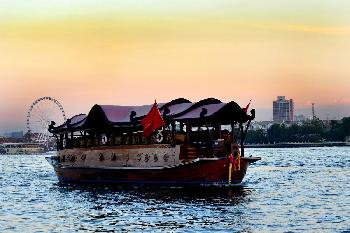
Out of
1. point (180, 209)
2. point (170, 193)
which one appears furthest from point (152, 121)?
point (180, 209)

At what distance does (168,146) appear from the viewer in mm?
54000

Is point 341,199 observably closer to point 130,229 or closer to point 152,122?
point 152,122

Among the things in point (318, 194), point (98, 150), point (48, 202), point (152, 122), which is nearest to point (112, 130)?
point (98, 150)

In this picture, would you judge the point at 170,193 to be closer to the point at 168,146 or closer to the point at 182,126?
the point at 168,146

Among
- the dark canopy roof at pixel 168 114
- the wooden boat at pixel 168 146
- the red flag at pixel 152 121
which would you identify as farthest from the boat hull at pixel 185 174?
the dark canopy roof at pixel 168 114

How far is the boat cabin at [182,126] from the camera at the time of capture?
53000mm

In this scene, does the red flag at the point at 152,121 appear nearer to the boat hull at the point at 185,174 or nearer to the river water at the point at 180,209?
the boat hull at the point at 185,174

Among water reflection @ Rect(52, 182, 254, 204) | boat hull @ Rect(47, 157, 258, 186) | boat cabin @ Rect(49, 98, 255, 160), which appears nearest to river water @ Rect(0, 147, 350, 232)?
water reflection @ Rect(52, 182, 254, 204)

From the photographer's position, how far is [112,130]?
60656mm

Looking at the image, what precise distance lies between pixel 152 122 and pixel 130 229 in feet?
68.9

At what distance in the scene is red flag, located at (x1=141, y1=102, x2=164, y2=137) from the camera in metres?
53.0

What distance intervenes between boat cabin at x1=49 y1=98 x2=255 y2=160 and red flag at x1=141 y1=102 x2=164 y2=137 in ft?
4.13

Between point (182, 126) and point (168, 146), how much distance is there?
3.69m

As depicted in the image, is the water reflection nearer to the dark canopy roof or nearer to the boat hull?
the boat hull
